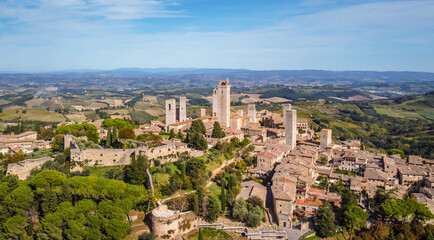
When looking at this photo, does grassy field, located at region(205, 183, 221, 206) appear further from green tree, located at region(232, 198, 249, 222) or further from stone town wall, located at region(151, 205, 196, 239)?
stone town wall, located at region(151, 205, 196, 239)

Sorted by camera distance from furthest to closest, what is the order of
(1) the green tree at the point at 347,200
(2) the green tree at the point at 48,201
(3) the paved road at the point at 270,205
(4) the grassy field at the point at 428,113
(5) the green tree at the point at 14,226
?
1. (4) the grassy field at the point at 428,113
2. (3) the paved road at the point at 270,205
3. (1) the green tree at the point at 347,200
4. (2) the green tree at the point at 48,201
5. (5) the green tree at the point at 14,226

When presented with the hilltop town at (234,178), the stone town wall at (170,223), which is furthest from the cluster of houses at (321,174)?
the stone town wall at (170,223)

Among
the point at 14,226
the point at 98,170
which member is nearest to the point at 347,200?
the point at 98,170

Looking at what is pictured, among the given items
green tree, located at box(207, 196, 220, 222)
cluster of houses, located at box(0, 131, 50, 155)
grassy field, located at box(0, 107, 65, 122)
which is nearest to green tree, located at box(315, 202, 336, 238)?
green tree, located at box(207, 196, 220, 222)

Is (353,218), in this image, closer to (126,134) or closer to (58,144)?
(126,134)

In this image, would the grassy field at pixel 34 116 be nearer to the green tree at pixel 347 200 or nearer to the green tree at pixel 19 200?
the green tree at pixel 19 200

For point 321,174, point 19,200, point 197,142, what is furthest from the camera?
point 197,142
